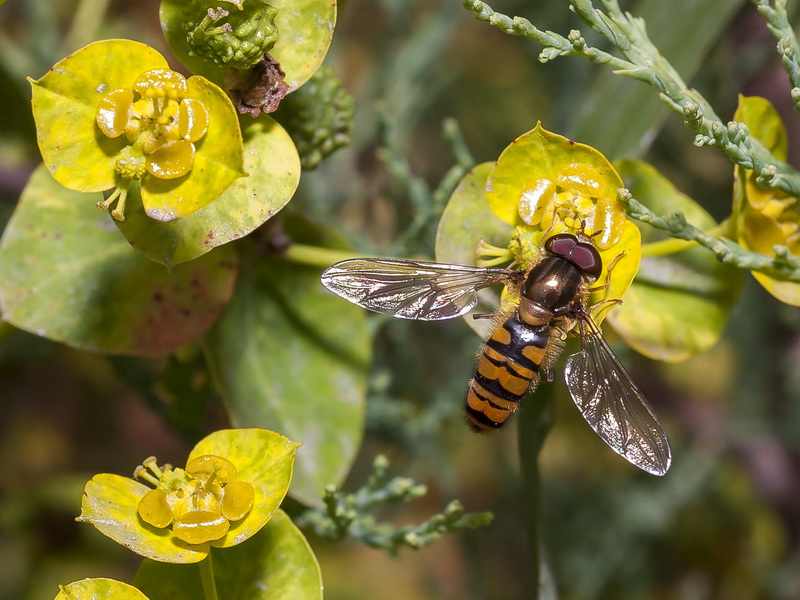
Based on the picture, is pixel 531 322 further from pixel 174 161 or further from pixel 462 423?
pixel 462 423

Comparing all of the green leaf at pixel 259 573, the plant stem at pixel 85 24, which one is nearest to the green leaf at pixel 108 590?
the green leaf at pixel 259 573

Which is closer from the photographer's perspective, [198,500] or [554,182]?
[198,500]

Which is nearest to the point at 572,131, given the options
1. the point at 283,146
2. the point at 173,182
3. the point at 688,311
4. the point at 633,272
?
the point at 688,311

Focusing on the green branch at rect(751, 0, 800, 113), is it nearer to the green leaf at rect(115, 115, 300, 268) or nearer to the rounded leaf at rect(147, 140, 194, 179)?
the green leaf at rect(115, 115, 300, 268)

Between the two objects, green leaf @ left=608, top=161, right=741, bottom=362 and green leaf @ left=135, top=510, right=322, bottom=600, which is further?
green leaf @ left=608, top=161, right=741, bottom=362

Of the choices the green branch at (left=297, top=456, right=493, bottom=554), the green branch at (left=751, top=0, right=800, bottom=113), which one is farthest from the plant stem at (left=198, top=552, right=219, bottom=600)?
the green branch at (left=751, top=0, right=800, bottom=113)

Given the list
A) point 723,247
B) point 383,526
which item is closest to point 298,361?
point 383,526
